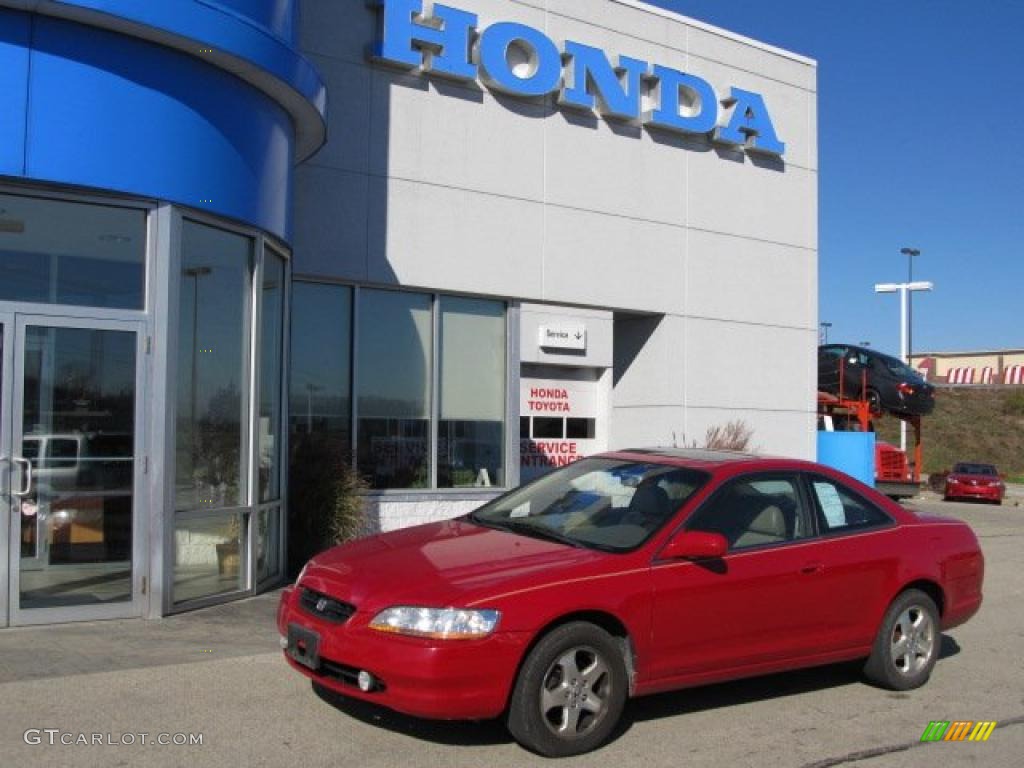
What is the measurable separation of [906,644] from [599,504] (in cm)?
239

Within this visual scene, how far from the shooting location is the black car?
25766mm

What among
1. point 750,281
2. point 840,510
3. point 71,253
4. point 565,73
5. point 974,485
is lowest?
point 974,485

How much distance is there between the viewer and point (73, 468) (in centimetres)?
800

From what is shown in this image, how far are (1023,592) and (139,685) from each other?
9605 millimetres

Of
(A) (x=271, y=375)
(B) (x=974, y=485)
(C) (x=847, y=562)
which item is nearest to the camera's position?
(C) (x=847, y=562)

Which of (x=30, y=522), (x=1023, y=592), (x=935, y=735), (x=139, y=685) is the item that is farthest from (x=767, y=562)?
(x=1023, y=592)

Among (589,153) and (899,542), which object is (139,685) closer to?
(899,542)

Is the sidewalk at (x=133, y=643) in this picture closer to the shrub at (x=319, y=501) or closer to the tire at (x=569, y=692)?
the shrub at (x=319, y=501)

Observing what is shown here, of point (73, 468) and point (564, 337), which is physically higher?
point (564, 337)

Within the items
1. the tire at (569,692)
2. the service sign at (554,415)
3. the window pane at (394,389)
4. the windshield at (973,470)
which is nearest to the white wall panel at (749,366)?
the service sign at (554,415)

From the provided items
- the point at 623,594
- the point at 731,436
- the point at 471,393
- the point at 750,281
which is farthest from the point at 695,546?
the point at 750,281

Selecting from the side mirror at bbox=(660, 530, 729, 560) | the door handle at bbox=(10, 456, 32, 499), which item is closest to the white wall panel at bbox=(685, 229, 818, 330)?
the side mirror at bbox=(660, 530, 729, 560)

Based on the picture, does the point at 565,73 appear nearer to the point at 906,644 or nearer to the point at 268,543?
the point at 268,543

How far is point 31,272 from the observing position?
799 centimetres
